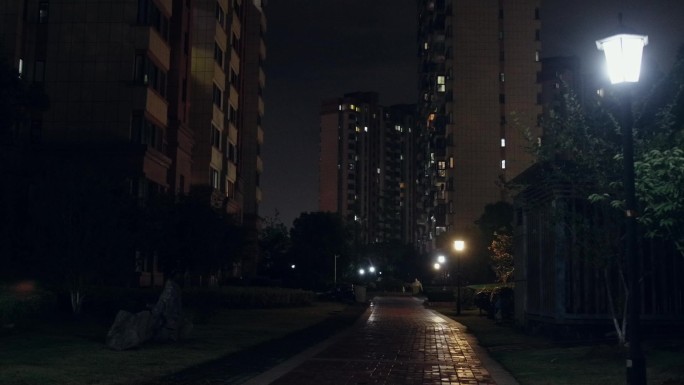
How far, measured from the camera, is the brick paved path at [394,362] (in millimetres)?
14039

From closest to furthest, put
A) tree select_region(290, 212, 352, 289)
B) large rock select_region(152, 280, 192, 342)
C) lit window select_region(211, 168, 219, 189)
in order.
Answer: large rock select_region(152, 280, 192, 342) → lit window select_region(211, 168, 219, 189) → tree select_region(290, 212, 352, 289)

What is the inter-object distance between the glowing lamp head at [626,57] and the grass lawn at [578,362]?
5.20m

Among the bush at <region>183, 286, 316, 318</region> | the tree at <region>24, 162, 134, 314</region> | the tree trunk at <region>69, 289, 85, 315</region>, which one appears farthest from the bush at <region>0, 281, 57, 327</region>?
the bush at <region>183, 286, 316, 318</region>

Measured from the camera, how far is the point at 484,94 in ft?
358

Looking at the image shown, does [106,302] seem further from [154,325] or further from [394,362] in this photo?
[394,362]

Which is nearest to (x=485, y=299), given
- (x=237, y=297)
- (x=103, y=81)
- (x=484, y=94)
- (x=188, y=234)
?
(x=237, y=297)

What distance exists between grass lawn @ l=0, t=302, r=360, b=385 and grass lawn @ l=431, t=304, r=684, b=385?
6.62 metres

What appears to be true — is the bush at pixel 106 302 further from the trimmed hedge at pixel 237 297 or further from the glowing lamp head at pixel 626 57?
the glowing lamp head at pixel 626 57

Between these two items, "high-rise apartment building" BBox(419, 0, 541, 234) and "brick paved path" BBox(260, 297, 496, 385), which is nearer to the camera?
"brick paved path" BBox(260, 297, 496, 385)

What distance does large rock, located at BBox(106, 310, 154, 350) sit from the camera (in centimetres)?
1809

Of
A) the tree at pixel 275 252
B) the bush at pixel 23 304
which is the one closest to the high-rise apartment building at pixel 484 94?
the tree at pixel 275 252

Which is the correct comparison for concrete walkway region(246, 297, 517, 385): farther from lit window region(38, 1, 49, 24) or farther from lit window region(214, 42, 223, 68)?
lit window region(214, 42, 223, 68)

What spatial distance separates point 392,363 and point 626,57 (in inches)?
353

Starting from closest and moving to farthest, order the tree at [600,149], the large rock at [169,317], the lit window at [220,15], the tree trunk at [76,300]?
the tree at [600,149] → the large rock at [169,317] → the tree trunk at [76,300] → the lit window at [220,15]
